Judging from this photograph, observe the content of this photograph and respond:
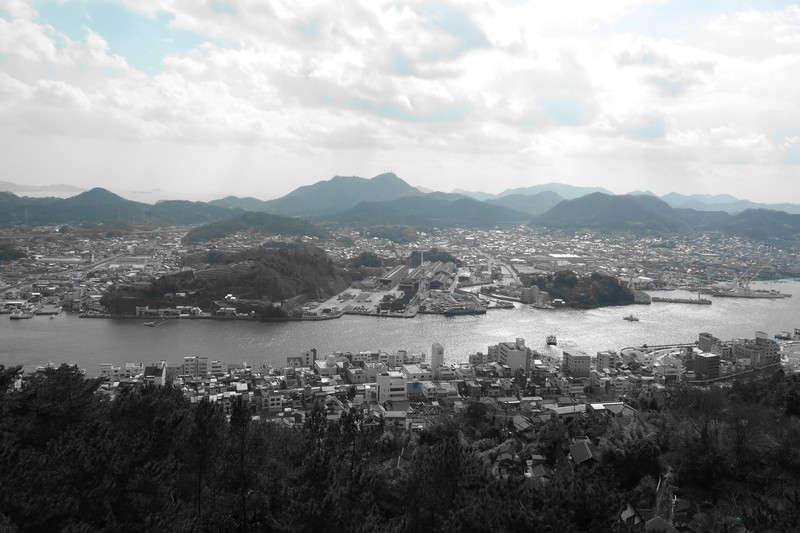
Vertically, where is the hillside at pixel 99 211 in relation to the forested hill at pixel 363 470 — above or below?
above

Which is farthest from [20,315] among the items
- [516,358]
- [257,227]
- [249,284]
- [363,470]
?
[257,227]

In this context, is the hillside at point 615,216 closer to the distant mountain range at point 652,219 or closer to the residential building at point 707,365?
the distant mountain range at point 652,219

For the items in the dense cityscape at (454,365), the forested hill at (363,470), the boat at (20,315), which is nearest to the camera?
the forested hill at (363,470)

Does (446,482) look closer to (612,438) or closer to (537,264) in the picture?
(612,438)

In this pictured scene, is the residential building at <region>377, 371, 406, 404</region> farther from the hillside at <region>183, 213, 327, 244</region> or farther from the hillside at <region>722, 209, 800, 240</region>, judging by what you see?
the hillside at <region>722, 209, 800, 240</region>

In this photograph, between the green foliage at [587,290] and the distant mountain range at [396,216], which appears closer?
the green foliage at [587,290]

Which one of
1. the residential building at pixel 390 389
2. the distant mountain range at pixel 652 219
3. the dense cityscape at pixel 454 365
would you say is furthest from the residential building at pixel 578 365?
the distant mountain range at pixel 652 219

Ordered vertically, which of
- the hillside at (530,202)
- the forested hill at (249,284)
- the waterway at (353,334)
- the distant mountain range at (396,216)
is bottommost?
the waterway at (353,334)
